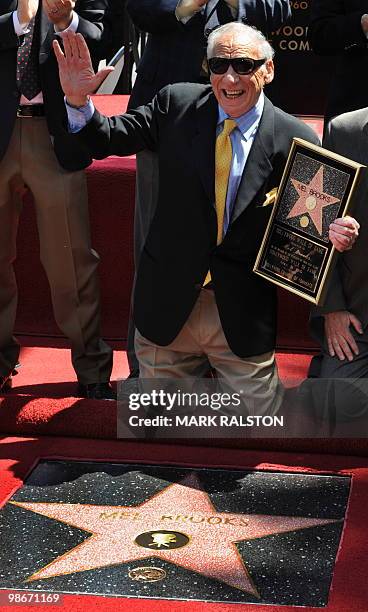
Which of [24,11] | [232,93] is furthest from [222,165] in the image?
[24,11]

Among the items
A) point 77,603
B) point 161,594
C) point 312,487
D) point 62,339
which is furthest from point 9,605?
point 62,339

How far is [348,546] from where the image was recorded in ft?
11.7

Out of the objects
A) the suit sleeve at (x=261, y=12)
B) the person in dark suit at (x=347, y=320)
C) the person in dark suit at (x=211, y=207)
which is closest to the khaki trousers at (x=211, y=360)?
the person in dark suit at (x=211, y=207)

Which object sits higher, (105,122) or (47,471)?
(105,122)

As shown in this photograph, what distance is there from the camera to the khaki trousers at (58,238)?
455cm

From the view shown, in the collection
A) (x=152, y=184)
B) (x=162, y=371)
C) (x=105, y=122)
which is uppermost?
(x=105, y=122)

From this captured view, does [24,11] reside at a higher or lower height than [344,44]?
higher

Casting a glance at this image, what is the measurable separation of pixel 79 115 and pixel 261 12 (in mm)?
880

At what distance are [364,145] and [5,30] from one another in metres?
1.36

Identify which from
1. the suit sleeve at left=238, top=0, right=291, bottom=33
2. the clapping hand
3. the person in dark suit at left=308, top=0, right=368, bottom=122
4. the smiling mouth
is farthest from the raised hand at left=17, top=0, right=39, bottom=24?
the person in dark suit at left=308, top=0, right=368, bottom=122

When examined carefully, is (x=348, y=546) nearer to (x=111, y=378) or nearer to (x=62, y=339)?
(x=111, y=378)

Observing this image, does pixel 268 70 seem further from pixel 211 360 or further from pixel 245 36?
pixel 211 360

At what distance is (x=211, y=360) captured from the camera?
4.34m

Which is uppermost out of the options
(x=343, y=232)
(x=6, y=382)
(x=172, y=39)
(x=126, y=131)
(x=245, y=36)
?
(x=245, y=36)
